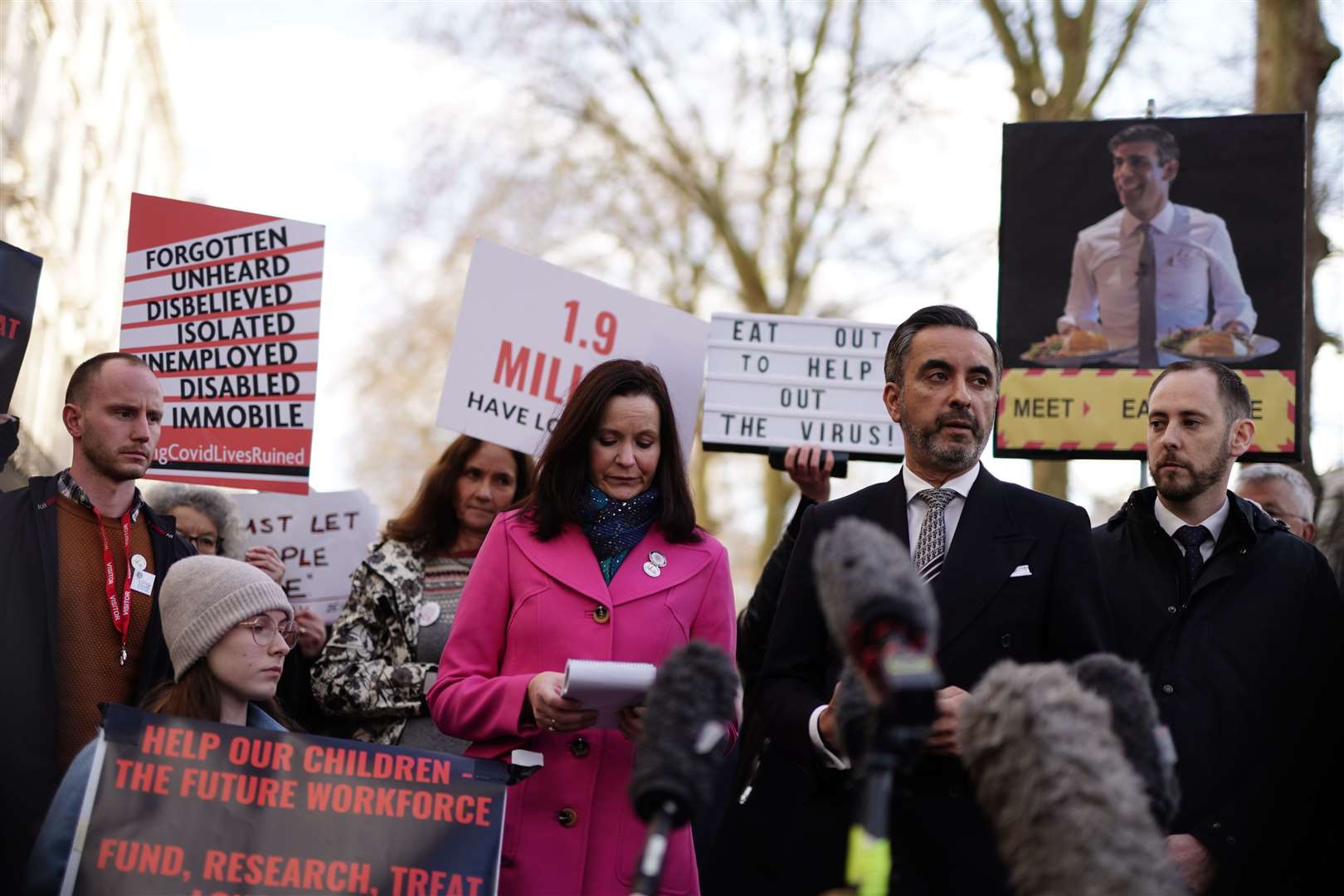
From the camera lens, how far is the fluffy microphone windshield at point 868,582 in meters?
2.45

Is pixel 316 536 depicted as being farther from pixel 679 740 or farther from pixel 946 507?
pixel 679 740

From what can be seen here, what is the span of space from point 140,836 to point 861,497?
2.11 metres

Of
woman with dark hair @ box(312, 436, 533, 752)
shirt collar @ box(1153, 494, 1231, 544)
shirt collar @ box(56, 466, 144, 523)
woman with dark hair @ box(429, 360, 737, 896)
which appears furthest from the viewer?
woman with dark hair @ box(312, 436, 533, 752)

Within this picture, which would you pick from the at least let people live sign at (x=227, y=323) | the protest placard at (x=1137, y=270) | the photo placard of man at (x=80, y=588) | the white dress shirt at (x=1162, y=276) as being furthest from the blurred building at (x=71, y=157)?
the white dress shirt at (x=1162, y=276)

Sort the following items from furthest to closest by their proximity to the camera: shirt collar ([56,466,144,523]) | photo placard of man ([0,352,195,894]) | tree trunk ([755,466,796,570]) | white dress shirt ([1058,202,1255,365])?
1. tree trunk ([755,466,796,570])
2. white dress shirt ([1058,202,1255,365])
3. shirt collar ([56,466,144,523])
4. photo placard of man ([0,352,195,894])

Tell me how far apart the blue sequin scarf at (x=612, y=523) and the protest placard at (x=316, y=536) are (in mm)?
2990

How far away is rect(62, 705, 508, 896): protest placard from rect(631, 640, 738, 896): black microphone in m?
1.41

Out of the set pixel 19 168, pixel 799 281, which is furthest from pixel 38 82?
pixel 799 281

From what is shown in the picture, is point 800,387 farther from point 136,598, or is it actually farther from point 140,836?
point 140,836

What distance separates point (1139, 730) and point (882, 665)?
728 millimetres

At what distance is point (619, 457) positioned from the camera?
4598 millimetres

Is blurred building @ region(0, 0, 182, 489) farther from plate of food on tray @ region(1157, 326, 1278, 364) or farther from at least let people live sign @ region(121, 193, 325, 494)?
plate of food on tray @ region(1157, 326, 1278, 364)

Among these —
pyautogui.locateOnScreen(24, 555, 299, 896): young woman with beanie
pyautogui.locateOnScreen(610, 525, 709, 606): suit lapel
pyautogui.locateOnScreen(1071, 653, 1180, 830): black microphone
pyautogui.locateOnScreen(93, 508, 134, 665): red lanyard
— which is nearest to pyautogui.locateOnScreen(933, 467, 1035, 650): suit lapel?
pyautogui.locateOnScreen(610, 525, 709, 606): suit lapel

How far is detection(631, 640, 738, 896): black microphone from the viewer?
2701mm
